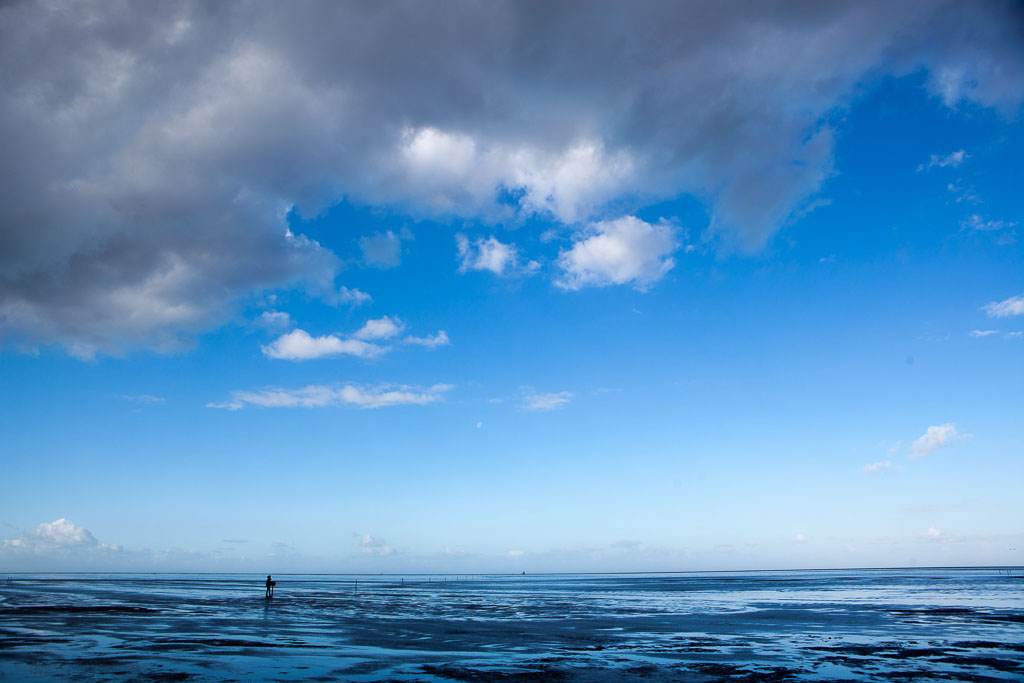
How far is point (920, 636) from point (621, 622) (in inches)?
649

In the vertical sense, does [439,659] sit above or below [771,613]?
above

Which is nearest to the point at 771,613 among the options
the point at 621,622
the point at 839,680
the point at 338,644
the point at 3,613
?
the point at 621,622

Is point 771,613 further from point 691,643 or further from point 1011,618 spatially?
point 691,643

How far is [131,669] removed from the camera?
19297 millimetres

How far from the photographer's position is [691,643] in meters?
27.7

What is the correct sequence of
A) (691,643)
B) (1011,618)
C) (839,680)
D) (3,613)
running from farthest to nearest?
(3,613) < (1011,618) < (691,643) < (839,680)

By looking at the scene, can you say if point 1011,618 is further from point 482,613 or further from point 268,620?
point 268,620

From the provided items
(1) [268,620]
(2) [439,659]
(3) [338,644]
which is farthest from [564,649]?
(1) [268,620]

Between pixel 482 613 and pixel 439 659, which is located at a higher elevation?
pixel 439 659

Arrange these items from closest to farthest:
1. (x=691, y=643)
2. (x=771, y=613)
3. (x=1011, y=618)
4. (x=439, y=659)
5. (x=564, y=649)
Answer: (x=439, y=659) → (x=564, y=649) → (x=691, y=643) → (x=1011, y=618) → (x=771, y=613)

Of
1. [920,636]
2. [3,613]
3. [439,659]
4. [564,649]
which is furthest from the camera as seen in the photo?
[3,613]

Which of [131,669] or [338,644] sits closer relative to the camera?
[131,669]

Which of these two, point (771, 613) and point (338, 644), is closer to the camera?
point (338, 644)

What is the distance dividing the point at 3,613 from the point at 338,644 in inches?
1212
